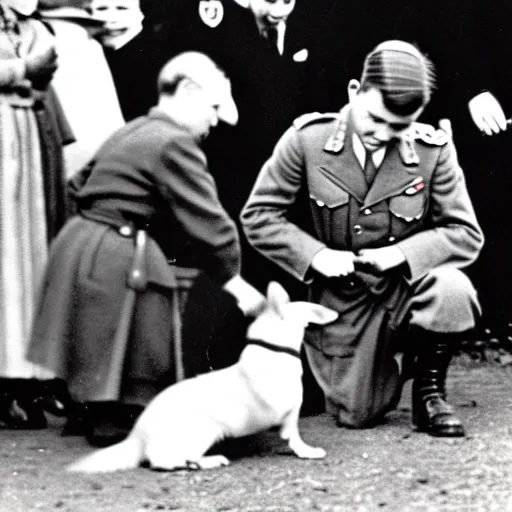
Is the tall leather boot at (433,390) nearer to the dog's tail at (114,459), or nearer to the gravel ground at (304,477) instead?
the gravel ground at (304,477)

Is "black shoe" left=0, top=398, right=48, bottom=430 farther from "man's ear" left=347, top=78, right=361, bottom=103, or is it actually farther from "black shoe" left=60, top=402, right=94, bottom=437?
"man's ear" left=347, top=78, right=361, bottom=103

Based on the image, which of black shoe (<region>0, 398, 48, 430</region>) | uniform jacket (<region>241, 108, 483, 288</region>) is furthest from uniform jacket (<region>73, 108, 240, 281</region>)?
black shoe (<region>0, 398, 48, 430</region>)

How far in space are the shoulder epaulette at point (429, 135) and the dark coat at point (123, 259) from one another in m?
1.11

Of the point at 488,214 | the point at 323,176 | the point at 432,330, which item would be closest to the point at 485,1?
the point at 488,214

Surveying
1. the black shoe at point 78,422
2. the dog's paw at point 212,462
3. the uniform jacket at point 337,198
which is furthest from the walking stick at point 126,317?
the uniform jacket at point 337,198

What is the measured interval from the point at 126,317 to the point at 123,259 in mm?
251

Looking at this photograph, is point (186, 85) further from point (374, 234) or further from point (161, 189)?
point (374, 234)

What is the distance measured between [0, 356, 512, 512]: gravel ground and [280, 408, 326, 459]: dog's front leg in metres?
0.05

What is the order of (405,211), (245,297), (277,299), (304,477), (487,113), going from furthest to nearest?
(487,113)
(405,211)
(245,297)
(277,299)
(304,477)

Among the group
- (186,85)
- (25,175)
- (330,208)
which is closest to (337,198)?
(330,208)

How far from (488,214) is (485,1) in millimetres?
1166

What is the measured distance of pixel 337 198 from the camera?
4777mm

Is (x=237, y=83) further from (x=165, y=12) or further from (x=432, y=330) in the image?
(x=432, y=330)

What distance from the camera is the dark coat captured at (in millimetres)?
4348
